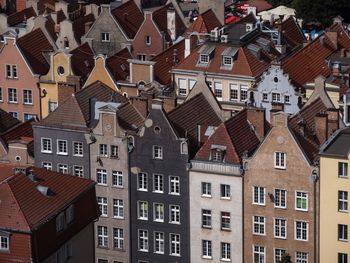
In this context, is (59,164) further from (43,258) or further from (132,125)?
(43,258)

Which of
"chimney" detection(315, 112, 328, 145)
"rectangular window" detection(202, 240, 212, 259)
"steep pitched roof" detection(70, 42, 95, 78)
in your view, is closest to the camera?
"chimney" detection(315, 112, 328, 145)

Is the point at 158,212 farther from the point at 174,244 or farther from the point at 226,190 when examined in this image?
the point at 226,190

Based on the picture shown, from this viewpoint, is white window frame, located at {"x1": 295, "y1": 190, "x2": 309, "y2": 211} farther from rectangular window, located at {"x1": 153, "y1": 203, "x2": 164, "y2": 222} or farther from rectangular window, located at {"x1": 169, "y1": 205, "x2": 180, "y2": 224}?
rectangular window, located at {"x1": 153, "y1": 203, "x2": 164, "y2": 222}

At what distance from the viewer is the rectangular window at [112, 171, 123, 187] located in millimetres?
127488

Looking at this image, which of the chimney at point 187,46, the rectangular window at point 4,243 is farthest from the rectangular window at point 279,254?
the chimney at point 187,46

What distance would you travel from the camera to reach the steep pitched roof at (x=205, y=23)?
156625mm

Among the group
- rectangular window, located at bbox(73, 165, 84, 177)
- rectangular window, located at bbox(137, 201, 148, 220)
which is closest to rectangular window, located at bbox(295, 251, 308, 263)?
rectangular window, located at bbox(137, 201, 148, 220)

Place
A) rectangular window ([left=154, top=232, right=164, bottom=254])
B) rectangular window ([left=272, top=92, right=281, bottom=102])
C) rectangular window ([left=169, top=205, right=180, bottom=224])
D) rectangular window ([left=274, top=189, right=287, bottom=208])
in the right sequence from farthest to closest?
1. rectangular window ([left=272, top=92, right=281, bottom=102])
2. rectangular window ([left=154, top=232, right=164, bottom=254])
3. rectangular window ([left=169, top=205, right=180, bottom=224])
4. rectangular window ([left=274, top=189, right=287, bottom=208])

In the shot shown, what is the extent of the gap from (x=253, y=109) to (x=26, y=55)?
3579cm

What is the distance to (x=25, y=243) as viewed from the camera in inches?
4141

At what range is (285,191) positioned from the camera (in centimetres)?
12162

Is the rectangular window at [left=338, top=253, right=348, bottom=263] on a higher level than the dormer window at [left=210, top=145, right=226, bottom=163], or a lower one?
lower

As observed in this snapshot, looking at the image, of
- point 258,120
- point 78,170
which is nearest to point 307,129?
point 258,120

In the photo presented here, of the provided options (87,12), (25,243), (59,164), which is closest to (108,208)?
(59,164)
